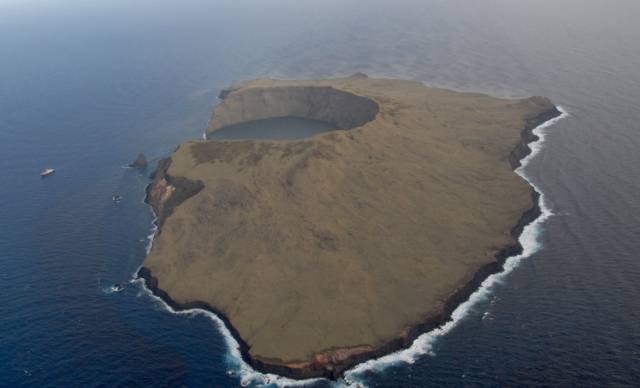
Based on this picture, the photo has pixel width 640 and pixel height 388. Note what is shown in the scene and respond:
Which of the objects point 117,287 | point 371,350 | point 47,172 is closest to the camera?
point 371,350

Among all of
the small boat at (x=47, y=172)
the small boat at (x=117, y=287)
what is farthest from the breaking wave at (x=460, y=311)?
the small boat at (x=47, y=172)

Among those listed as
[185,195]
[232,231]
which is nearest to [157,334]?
[232,231]

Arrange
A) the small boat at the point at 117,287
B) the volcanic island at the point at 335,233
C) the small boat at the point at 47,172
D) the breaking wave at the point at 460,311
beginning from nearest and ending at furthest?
the breaking wave at the point at 460,311, the volcanic island at the point at 335,233, the small boat at the point at 117,287, the small boat at the point at 47,172

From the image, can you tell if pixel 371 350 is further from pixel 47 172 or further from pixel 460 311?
pixel 47 172

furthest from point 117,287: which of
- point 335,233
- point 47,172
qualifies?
point 47,172

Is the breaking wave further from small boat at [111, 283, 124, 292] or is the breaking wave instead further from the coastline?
small boat at [111, 283, 124, 292]

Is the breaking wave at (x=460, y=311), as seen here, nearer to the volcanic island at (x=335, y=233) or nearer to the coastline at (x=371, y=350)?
the coastline at (x=371, y=350)

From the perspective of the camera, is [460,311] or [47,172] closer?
[460,311]

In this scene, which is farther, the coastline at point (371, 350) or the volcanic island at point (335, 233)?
the volcanic island at point (335, 233)

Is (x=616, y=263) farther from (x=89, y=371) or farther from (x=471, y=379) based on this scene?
(x=89, y=371)
